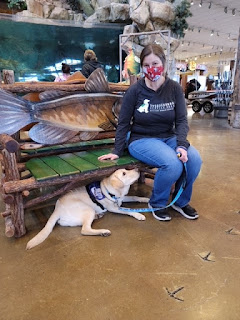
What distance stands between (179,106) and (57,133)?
42.7 inches

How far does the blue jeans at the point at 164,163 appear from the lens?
1.92 meters

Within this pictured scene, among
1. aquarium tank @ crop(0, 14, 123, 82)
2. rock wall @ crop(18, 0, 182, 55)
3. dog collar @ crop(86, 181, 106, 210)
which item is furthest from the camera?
aquarium tank @ crop(0, 14, 123, 82)

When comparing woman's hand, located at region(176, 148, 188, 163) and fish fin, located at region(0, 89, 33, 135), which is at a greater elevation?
fish fin, located at region(0, 89, 33, 135)

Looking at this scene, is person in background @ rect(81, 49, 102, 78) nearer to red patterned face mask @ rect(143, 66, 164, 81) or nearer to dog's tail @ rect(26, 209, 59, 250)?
red patterned face mask @ rect(143, 66, 164, 81)

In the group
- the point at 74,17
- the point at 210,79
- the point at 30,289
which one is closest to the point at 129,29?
the point at 74,17

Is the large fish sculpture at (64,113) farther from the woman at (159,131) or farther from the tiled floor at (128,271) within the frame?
the tiled floor at (128,271)

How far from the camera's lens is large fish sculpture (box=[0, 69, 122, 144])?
198cm

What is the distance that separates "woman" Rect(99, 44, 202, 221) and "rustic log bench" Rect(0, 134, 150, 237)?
168 millimetres

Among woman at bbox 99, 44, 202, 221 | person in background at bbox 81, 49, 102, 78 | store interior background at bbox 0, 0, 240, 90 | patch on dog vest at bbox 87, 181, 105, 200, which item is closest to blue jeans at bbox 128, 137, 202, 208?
woman at bbox 99, 44, 202, 221

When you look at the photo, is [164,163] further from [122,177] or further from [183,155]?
[122,177]

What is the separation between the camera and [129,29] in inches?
349

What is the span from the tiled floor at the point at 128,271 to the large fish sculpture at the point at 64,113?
0.76 meters

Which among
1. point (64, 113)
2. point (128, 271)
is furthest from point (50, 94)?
point (128, 271)

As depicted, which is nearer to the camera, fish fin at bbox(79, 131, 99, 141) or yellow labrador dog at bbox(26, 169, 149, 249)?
yellow labrador dog at bbox(26, 169, 149, 249)
